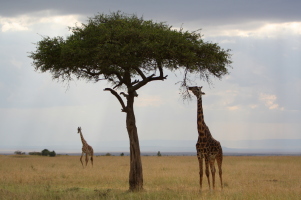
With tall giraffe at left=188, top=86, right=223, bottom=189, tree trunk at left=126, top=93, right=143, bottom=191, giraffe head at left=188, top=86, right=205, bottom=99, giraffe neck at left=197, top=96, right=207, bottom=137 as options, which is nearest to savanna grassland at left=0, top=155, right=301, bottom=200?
tree trunk at left=126, top=93, right=143, bottom=191

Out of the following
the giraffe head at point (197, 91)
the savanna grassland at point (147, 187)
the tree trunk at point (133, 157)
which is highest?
the giraffe head at point (197, 91)

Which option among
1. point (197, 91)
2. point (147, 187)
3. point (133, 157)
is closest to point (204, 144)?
point (197, 91)

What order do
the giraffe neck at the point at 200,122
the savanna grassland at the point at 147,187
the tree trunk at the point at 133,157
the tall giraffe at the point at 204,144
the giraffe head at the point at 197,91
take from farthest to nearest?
the tree trunk at the point at 133,157 → the giraffe head at the point at 197,91 → the giraffe neck at the point at 200,122 → the tall giraffe at the point at 204,144 → the savanna grassland at the point at 147,187

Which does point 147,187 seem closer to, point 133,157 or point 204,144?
point 133,157

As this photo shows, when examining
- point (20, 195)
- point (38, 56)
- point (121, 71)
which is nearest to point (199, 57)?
point (121, 71)

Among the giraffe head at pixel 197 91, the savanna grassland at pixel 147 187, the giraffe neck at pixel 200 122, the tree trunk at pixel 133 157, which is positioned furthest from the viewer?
Answer: the tree trunk at pixel 133 157

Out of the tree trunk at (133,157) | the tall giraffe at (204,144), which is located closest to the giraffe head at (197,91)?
the tall giraffe at (204,144)

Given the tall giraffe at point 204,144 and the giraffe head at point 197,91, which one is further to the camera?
the giraffe head at point 197,91

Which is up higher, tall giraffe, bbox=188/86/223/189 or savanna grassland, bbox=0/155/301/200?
tall giraffe, bbox=188/86/223/189

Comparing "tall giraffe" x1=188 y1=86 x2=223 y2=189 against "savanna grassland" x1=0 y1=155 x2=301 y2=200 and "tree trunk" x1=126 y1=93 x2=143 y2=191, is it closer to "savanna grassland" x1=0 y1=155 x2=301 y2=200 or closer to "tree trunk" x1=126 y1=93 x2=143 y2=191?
A: "savanna grassland" x1=0 y1=155 x2=301 y2=200

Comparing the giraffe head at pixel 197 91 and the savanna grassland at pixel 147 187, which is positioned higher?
the giraffe head at pixel 197 91

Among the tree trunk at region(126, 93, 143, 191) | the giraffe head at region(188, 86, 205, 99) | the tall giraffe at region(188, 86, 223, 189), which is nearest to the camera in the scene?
the tall giraffe at region(188, 86, 223, 189)

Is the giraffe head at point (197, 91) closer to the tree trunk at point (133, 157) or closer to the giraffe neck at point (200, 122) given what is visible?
the giraffe neck at point (200, 122)

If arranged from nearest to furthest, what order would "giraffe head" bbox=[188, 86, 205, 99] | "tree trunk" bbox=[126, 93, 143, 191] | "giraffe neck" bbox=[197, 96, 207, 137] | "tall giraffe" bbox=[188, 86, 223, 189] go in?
1. "tall giraffe" bbox=[188, 86, 223, 189]
2. "giraffe neck" bbox=[197, 96, 207, 137]
3. "giraffe head" bbox=[188, 86, 205, 99]
4. "tree trunk" bbox=[126, 93, 143, 191]
